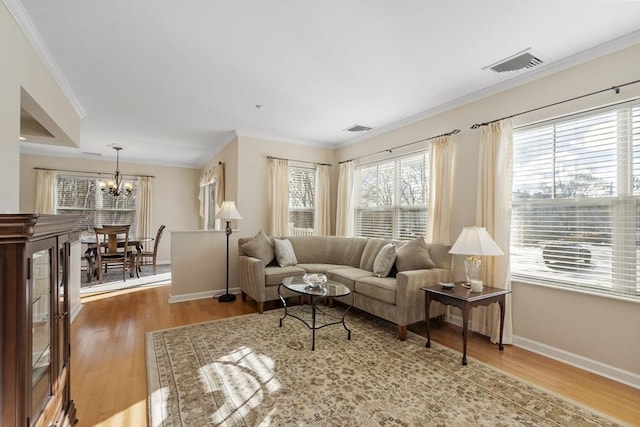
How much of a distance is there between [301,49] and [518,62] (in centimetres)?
197

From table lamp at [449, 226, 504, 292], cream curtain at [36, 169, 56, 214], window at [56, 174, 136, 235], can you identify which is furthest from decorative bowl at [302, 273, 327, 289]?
cream curtain at [36, 169, 56, 214]

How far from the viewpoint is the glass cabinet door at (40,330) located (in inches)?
47.3

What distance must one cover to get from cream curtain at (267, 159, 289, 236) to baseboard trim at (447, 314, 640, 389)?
3.60 meters

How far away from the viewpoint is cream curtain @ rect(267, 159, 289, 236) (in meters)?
5.21

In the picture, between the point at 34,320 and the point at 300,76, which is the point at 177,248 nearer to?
the point at 300,76

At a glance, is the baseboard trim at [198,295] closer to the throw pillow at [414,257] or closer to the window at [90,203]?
the throw pillow at [414,257]

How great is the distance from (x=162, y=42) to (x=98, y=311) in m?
3.49

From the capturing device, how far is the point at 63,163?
6.91m

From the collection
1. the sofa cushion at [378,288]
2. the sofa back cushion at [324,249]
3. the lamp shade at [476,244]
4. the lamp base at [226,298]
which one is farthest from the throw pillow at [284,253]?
the lamp shade at [476,244]

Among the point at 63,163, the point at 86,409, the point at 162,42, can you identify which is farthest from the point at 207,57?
the point at 63,163

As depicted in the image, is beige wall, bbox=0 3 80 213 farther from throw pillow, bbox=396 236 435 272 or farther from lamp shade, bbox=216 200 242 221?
throw pillow, bbox=396 236 435 272

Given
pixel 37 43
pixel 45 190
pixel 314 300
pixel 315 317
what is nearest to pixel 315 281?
pixel 314 300

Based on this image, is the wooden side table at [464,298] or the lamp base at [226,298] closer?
the wooden side table at [464,298]

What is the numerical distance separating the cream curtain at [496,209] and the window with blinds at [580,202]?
12 centimetres
